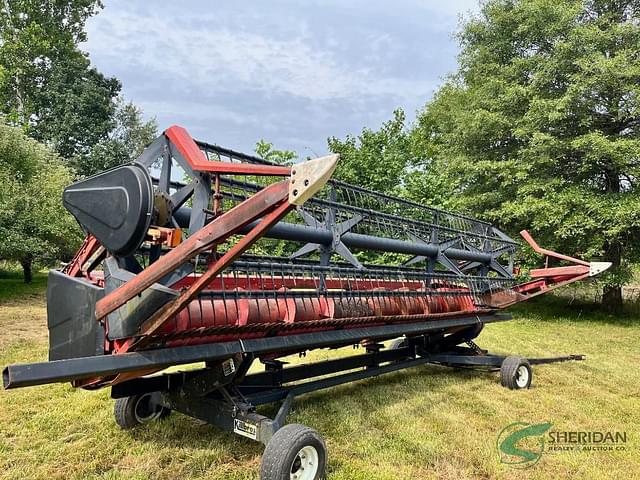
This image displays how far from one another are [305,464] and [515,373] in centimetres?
366

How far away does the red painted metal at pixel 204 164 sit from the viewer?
2434 millimetres

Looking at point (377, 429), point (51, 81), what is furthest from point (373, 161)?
point (51, 81)

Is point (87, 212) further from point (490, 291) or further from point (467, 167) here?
point (467, 167)

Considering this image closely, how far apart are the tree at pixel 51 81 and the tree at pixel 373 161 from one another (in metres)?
16.1

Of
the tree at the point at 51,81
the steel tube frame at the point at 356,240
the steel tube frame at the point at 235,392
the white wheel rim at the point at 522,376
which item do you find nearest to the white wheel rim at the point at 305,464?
the steel tube frame at the point at 235,392

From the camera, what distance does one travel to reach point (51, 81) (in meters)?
28.1

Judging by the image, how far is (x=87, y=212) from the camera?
8.96ft

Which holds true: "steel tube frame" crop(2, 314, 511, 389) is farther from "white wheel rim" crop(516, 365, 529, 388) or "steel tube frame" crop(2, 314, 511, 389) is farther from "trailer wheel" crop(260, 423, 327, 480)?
"white wheel rim" crop(516, 365, 529, 388)

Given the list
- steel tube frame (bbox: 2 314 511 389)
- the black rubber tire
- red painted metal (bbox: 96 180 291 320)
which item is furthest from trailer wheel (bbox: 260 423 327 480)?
the black rubber tire

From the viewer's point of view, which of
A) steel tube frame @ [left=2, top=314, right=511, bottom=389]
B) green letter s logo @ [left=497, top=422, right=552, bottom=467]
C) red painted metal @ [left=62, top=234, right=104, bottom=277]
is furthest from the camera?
green letter s logo @ [left=497, top=422, right=552, bottom=467]

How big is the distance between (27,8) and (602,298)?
1312 inches

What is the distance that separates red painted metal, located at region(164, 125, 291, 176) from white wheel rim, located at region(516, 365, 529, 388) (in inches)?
188

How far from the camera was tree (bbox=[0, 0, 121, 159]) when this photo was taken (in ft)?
88.2

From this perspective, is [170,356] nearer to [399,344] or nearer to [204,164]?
[204,164]
